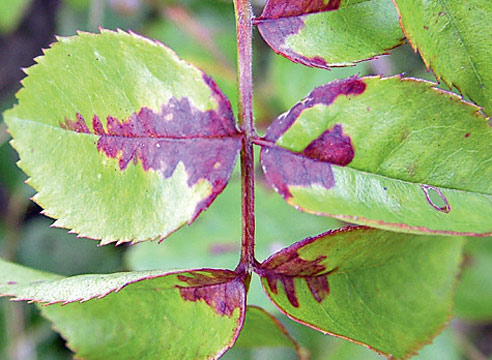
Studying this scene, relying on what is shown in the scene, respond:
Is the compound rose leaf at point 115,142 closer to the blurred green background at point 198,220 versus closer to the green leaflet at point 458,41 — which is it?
the green leaflet at point 458,41

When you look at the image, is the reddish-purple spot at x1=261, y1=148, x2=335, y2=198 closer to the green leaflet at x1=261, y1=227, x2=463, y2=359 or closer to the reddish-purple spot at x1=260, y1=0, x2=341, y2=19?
the green leaflet at x1=261, y1=227, x2=463, y2=359

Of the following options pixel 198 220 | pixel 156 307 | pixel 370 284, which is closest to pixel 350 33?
pixel 370 284

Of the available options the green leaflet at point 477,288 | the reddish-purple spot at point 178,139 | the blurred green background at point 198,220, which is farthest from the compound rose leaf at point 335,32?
the green leaflet at point 477,288

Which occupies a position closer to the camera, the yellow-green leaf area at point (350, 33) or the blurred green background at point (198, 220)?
the yellow-green leaf area at point (350, 33)

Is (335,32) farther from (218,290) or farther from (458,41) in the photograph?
(218,290)

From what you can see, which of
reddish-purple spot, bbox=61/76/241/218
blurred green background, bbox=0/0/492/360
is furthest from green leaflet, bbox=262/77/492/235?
blurred green background, bbox=0/0/492/360

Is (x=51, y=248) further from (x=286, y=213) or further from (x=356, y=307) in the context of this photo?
(x=356, y=307)
